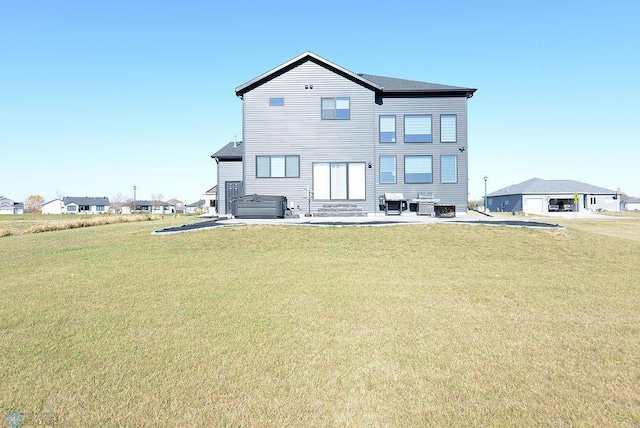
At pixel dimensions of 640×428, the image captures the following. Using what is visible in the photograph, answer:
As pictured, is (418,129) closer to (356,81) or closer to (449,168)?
(449,168)

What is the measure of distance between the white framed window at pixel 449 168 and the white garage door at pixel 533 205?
4202 cm

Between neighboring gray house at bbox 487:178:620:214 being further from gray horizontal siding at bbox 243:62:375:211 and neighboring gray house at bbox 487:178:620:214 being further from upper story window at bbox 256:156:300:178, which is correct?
upper story window at bbox 256:156:300:178

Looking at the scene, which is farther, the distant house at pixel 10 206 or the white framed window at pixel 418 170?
the distant house at pixel 10 206

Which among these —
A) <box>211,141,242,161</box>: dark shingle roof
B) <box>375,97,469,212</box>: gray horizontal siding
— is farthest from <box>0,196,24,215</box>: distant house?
<box>375,97,469,212</box>: gray horizontal siding

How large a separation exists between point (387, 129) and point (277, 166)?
7.39 metres

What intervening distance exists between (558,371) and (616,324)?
2.28 metres

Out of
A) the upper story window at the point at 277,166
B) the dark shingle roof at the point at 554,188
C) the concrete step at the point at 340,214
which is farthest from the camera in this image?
the dark shingle roof at the point at 554,188

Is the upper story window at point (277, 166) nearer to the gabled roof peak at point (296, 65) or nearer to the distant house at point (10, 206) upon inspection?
the gabled roof peak at point (296, 65)

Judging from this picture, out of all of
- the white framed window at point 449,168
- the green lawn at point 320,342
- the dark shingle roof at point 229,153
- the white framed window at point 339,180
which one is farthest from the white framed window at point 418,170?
the green lawn at point 320,342

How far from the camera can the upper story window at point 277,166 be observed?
894 inches

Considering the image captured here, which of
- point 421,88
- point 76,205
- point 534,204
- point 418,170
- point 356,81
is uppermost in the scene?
point 356,81

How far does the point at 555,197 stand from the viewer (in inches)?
2272

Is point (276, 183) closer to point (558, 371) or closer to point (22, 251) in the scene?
point (22, 251)

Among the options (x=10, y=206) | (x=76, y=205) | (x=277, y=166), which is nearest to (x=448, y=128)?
(x=277, y=166)
